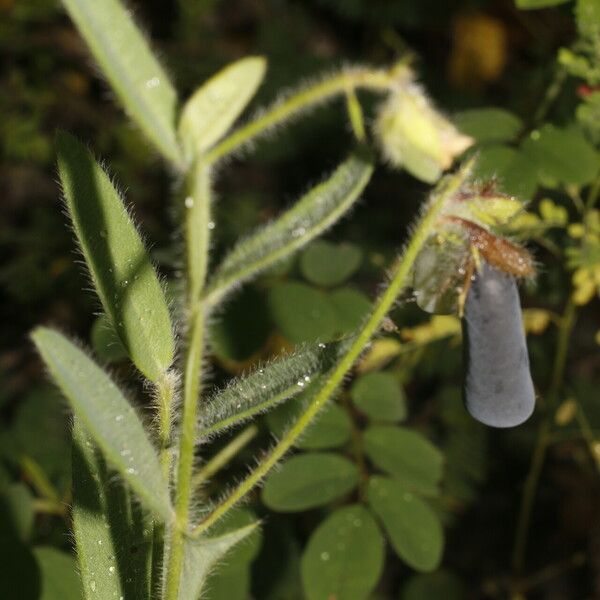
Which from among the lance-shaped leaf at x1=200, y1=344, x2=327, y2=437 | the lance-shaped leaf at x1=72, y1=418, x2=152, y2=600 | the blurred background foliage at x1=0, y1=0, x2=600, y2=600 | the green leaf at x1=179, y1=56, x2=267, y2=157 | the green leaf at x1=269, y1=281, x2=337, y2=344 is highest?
the green leaf at x1=179, y1=56, x2=267, y2=157

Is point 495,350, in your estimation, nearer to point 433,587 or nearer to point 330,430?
point 330,430

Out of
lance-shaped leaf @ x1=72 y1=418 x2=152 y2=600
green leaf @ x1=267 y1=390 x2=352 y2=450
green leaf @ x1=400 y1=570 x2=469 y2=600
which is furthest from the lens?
green leaf @ x1=400 y1=570 x2=469 y2=600

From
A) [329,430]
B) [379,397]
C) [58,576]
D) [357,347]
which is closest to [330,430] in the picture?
[329,430]

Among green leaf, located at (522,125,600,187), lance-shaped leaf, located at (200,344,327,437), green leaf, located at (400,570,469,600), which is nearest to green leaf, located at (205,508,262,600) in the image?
lance-shaped leaf, located at (200,344,327,437)

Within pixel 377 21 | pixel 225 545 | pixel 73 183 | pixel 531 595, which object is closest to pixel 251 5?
pixel 377 21

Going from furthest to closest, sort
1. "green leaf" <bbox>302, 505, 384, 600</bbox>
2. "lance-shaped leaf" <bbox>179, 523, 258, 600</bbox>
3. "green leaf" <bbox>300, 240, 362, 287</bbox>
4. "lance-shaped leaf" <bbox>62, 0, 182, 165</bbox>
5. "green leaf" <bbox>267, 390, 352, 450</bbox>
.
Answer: "green leaf" <bbox>300, 240, 362, 287</bbox>, "green leaf" <bbox>267, 390, 352, 450</bbox>, "green leaf" <bbox>302, 505, 384, 600</bbox>, "lance-shaped leaf" <bbox>179, 523, 258, 600</bbox>, "lance-shaped leaf" <bbox>62, 0, 182, 165</bbox>

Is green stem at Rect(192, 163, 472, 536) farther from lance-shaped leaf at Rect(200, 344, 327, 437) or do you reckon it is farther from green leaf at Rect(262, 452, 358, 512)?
green leaf at Rect(262, 452, 358, 512)

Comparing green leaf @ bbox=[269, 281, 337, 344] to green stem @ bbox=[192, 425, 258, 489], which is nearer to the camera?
green stem @ bbox=[192, 425, 258, 489]

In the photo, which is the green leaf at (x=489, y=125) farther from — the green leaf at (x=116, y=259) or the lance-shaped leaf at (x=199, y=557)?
the lance-shaped leaf at (x=199, y=557)
